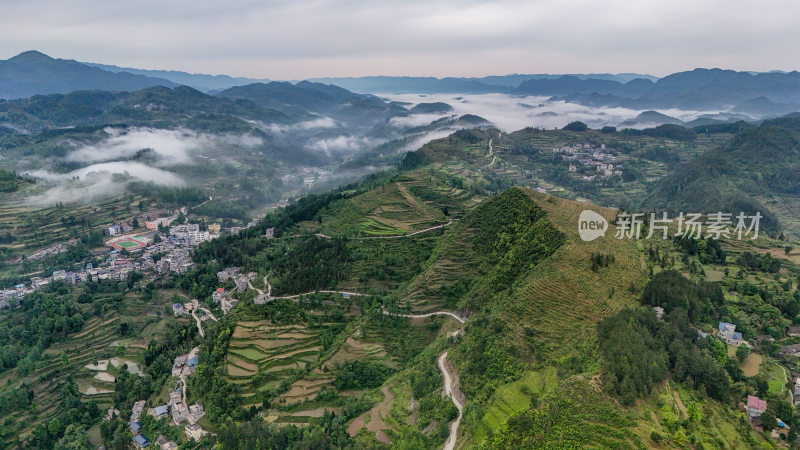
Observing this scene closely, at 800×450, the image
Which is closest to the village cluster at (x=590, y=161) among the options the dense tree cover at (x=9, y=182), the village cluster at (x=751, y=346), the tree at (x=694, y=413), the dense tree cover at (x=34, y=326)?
the village cluster at (x=751, y=346)

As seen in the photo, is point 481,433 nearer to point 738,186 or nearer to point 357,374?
point 357,374

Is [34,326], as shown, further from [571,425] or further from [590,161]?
[590,161]

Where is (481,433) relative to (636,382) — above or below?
below

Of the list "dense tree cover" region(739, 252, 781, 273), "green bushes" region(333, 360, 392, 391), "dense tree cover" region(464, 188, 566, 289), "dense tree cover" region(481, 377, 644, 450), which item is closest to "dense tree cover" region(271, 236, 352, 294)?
"green bushes" region(333, 360, 392, 391)

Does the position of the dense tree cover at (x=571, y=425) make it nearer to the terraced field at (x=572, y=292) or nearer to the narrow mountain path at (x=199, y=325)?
the terraced field at (x=572, y=292)

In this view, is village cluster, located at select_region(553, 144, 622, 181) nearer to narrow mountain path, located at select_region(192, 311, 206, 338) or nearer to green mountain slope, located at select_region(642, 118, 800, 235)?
green mountain slope, located at select_region(642, 118, 800, 235)

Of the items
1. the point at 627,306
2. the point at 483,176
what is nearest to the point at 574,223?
the point at 627,306
